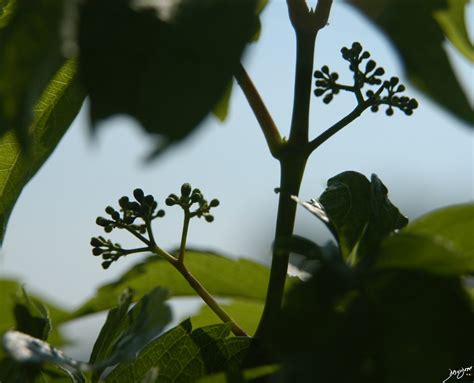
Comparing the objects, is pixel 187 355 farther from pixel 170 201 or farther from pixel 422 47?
pixel 422 47

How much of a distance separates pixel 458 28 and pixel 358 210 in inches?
11.1

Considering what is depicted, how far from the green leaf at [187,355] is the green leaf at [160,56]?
545 millimetres

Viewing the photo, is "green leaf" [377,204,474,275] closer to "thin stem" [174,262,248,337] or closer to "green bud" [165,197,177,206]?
"thin stem" [174,262,248,337]

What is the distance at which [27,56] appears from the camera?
2.36ft

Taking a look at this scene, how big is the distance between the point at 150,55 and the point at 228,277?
3.71 feet

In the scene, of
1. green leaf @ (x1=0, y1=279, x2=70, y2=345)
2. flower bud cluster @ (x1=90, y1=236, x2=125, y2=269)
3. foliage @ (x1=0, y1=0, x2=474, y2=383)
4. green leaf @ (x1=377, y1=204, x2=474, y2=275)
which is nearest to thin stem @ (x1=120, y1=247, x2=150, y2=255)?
flower bud cluster @ (x1=90, y1=236, x2=125, y2=269)

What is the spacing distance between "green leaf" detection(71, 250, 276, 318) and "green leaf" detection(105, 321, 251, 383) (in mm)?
498

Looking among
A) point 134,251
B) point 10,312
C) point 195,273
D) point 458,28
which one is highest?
point 458,28

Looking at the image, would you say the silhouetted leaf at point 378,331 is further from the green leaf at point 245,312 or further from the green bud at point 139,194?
the green leaf at point 245,312

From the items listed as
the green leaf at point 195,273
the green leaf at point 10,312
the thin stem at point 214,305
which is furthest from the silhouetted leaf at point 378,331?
the green leaf at point 10,312

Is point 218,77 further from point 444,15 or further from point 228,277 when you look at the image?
point 228,277

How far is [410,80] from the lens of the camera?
79 centimetres

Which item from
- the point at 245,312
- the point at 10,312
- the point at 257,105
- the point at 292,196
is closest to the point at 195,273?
the point at 245,312

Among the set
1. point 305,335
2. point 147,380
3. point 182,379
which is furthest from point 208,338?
point 305,335
